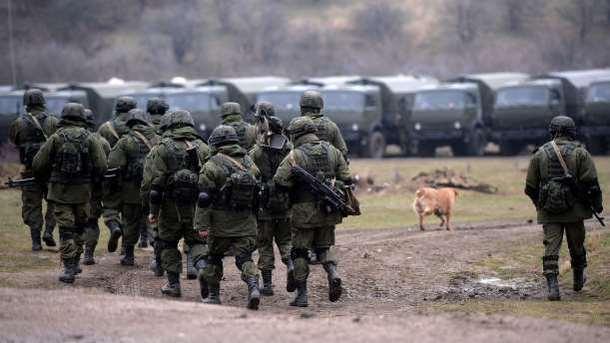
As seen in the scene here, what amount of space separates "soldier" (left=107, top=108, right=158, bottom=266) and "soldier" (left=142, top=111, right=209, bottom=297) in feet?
5.72

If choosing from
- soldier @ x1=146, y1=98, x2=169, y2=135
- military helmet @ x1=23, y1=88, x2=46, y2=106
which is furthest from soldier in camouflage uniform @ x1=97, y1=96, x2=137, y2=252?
military helmet @ x1=23, y1=88, x2=46, y2=106

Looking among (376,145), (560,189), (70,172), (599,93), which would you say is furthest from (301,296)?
(376,145)

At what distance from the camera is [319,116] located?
12.6 m

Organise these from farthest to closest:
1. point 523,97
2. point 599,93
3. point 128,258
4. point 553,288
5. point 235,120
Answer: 1. point 523,97
2. point 599,93
3. point 128,258
4. point 235,120
5. point 553,288

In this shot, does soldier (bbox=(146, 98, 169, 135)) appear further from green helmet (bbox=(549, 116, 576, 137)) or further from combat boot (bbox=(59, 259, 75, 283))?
green helmet (bbox=(549, 116, 576, 137))

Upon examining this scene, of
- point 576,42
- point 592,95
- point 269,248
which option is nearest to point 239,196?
point 269,248

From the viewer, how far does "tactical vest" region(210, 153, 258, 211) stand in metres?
10.7

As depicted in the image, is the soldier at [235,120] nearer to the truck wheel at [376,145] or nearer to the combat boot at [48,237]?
the combat boot at [48,237]

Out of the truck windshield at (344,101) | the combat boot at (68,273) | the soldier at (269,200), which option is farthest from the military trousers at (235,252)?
the truck windshield at (344,101)

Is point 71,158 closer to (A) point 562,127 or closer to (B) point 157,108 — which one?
(B) point 157,108

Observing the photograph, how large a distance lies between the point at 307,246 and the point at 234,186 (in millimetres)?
966

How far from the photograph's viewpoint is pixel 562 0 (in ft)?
203

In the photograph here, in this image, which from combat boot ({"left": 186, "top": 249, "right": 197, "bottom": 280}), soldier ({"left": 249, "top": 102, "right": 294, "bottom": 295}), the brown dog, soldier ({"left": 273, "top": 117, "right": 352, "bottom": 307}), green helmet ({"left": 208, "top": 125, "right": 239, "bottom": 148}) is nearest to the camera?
green helmet ({"left": 208, "top": 125, "right": 239, "bottom": 148})

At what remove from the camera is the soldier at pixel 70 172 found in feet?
40.4
